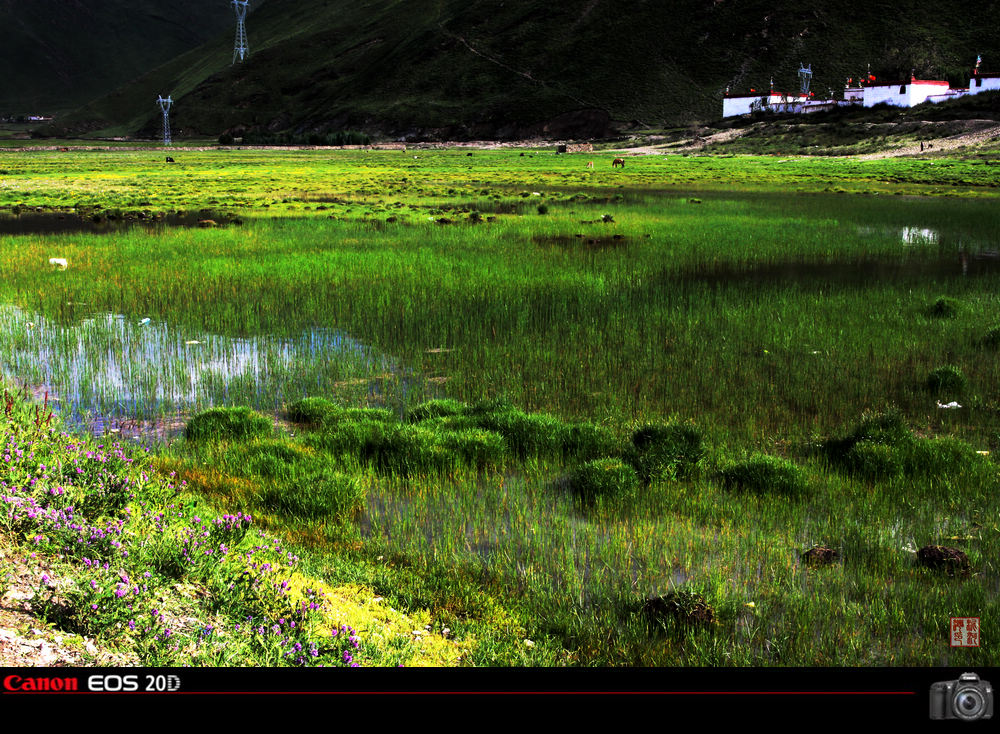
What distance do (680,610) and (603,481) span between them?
2845 mm

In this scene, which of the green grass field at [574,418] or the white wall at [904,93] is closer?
the green grass field at [574,418]

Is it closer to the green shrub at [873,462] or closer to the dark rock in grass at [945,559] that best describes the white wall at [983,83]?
the green shrub at [873,462]

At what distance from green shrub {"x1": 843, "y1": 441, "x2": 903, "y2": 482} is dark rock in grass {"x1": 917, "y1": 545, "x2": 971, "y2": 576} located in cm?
222

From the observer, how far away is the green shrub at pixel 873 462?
31.7 ft

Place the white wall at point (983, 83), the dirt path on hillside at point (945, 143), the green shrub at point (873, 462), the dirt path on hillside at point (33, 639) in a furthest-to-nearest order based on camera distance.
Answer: the white wall at point (983, 83) → the dirt path on hillside at point (945, 143) → the green shrub at point (873, 462) → the dirt path on hillside at point (33, 639)

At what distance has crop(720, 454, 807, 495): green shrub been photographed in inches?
361

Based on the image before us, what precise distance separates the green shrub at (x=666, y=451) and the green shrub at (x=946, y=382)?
4.79m

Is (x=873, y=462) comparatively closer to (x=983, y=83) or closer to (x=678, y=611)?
(x=678, y=611)

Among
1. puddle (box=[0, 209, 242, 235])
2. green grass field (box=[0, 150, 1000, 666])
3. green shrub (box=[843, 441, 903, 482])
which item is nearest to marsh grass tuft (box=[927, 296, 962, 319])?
green grass field (box=[0, 150, 1000, 666])

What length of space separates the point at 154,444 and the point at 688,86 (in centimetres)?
20016

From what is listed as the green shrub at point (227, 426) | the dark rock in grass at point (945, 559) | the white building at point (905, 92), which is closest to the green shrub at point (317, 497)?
the green shrub at point (227, 426)

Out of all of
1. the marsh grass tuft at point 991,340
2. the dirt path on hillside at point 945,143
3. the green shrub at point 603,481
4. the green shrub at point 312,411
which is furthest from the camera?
the dirt path on hillside at point 945,143
